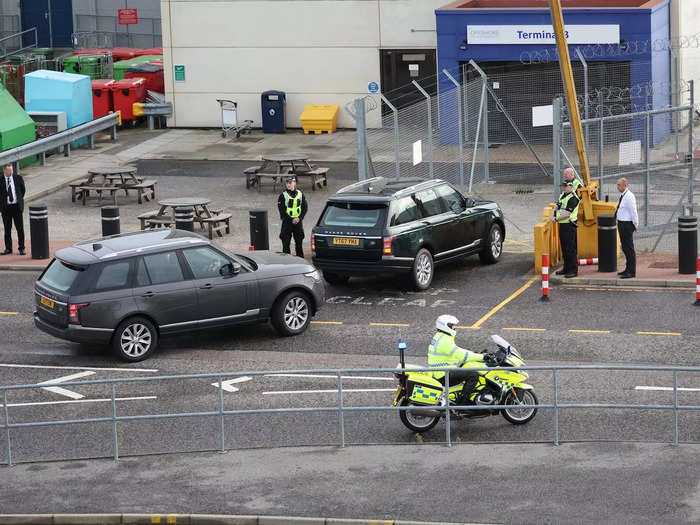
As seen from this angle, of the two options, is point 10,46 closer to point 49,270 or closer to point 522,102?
point 522,102

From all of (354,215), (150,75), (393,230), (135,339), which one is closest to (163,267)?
(135,339)

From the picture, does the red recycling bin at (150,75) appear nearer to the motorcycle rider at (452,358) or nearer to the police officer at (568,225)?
the police officer at (568,225)

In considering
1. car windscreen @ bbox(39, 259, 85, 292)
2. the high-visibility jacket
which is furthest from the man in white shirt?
car windscreen @ bbox(39, 259, 85, 292)

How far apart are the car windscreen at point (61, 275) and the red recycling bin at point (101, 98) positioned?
22.1 meters

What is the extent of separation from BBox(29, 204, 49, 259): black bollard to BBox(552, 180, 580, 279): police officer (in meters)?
9.38

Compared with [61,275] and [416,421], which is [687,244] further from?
[61,275]

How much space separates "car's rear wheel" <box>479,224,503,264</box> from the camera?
2380 cm

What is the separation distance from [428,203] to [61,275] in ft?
22.1

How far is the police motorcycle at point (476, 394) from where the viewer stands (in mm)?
14852

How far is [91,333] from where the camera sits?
59.6 feet

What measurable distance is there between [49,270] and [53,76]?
20.4m

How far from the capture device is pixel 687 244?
21938 mm

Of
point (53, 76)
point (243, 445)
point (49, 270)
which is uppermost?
point (53, 76)

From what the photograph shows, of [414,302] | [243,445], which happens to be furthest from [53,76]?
[243,445]
